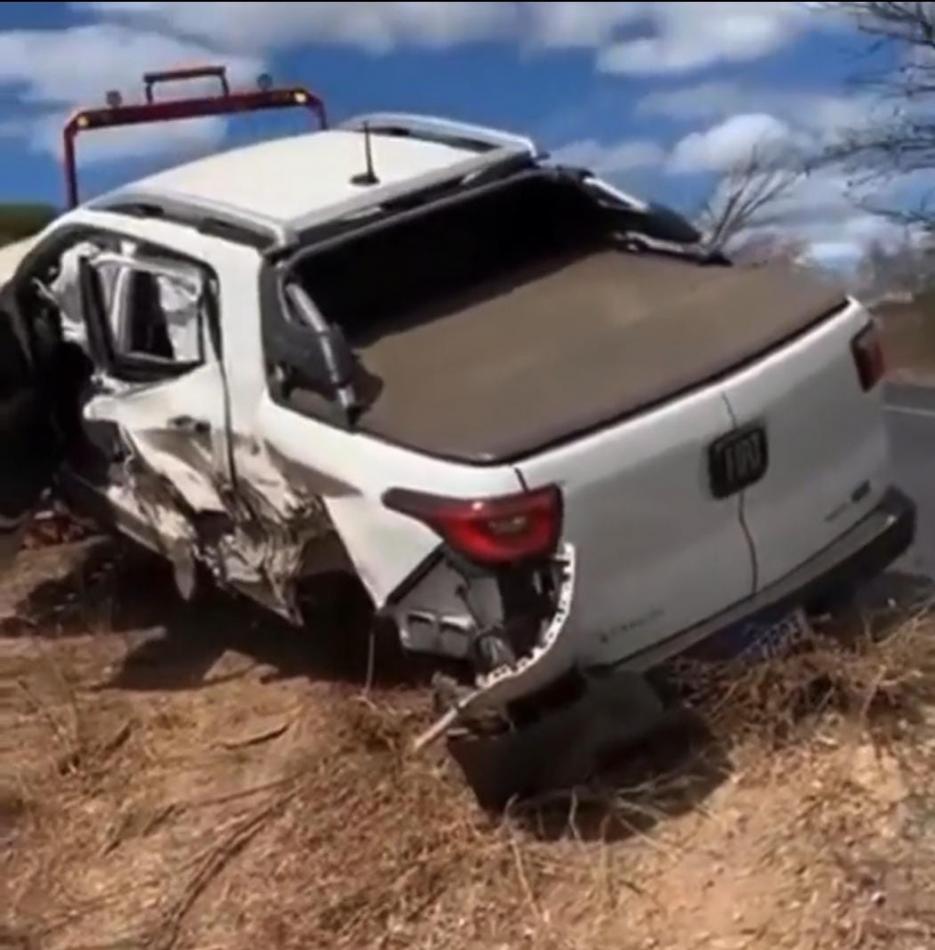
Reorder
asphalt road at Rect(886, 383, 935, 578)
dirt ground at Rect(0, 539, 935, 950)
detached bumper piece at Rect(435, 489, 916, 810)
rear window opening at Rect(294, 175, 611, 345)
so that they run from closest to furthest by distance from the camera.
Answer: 1. dirt ground at Rect(0, 539, 935, 950)
2. detached bumper piece at Rect(435, 489, 916, 810)
3. rear window opening at Rect(294, 175, 611, 345)
4. asphalt road at Rect(886, 383, 935, 578)

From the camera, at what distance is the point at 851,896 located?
5145 millimetres

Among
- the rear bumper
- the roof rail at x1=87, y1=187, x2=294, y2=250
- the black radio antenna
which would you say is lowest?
the rear bumper

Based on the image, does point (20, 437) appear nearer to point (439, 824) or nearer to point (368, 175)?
point (368, 175)

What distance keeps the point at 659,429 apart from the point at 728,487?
32 centimetres

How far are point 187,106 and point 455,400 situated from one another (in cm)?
397

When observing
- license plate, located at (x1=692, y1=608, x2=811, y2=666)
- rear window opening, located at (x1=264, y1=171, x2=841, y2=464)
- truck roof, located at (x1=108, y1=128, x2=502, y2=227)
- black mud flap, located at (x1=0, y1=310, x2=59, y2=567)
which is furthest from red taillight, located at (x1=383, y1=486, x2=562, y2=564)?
black mud flap, located at (x1=0, y1=310, x2=59, y2=567)

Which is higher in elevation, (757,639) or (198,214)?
(198,214)

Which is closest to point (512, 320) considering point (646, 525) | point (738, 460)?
point (738, 460)

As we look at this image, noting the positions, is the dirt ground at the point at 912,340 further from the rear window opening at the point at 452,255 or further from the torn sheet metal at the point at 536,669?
the torn sheet metal at the point at 536,669

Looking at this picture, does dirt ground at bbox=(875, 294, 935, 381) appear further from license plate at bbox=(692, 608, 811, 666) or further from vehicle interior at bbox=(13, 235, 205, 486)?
license plate at bbox=(692, 608, 811, 666)

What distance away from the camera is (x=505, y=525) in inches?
213

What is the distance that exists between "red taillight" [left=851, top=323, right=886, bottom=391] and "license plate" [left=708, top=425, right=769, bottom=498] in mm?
560

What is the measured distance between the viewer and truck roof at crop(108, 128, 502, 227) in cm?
674

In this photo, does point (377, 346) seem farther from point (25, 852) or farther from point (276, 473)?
point (25, 852)
